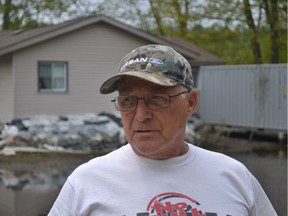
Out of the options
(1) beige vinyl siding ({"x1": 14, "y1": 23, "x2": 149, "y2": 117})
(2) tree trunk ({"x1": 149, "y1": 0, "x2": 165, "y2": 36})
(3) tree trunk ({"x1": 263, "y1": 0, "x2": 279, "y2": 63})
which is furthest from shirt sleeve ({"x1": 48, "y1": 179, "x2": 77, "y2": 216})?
(2) tree trunk ({"x1": 149, "y1": 0, "x2": 165, "y2": 36})

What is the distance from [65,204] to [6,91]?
1835 centimetres

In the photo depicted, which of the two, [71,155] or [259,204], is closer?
[259,204]

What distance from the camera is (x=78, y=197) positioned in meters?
2.31

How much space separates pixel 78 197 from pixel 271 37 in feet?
71.8

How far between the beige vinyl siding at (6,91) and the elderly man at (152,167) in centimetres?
1758

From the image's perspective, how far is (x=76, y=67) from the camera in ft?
68.4

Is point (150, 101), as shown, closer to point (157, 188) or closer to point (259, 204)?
point (157, 188)

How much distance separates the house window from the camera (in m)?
20.3

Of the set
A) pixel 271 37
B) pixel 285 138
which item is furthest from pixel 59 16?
pixel 285 138

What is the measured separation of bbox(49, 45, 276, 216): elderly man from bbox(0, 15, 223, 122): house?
1748 cm

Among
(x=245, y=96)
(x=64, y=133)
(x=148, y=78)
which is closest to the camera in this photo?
(x=148, y=78)

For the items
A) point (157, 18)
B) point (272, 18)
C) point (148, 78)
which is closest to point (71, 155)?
point (272, 18)

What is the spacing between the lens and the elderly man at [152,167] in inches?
90.1

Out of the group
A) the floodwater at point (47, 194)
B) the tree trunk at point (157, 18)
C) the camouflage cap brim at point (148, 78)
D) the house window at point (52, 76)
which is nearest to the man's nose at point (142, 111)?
the camouflage cap brim at point (148, 78)
